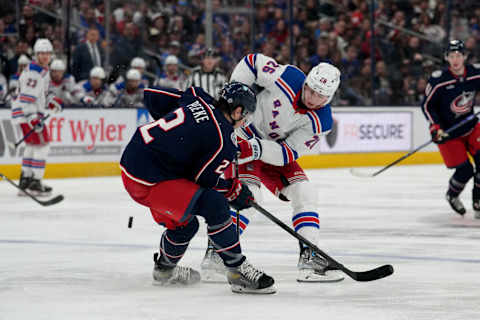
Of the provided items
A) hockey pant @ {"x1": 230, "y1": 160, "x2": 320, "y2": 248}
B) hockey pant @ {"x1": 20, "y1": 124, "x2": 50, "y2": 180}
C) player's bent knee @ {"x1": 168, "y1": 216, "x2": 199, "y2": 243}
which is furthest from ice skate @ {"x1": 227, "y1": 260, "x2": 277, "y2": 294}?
hockey pant @ {"x1": 20, "y1": 124, "x2": 50, "y2": 180}

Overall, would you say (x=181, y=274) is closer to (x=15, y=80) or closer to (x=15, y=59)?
(x=15, y=80)

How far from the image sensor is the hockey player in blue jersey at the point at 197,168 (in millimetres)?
3684

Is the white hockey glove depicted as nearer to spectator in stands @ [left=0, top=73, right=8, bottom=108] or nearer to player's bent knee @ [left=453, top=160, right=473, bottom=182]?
spectator in stands @ [left=0, top=73, right=8, bottom=108]

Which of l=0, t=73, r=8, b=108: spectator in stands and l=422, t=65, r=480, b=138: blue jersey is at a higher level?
l=422, t=65, r=480, b=138: blue jersey

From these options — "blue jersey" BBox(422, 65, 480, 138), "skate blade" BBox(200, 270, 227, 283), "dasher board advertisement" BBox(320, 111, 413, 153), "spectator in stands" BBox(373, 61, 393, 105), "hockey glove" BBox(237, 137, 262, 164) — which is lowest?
"dasher board advertisement" BBox(320, 111, 413, 153)

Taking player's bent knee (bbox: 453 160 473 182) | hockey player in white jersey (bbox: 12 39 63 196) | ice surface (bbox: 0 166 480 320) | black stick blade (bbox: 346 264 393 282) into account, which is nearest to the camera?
ice surface (bbox: 0 166 480 320)

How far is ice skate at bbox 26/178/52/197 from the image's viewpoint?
874 cm

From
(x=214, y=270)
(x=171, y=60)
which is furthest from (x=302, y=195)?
(x=171, y=60)

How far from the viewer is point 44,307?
3.64 metres

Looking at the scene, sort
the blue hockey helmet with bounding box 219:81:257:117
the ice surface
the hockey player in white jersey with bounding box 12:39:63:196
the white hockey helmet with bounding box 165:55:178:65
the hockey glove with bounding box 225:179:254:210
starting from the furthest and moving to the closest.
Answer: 1. the white hockey helmet with bounding box 165:55:178:65
2. the hockey player in white jersey with bounding box 12:39:63:196
3. the hockey glove with bounding box 225:179:254:210
4. the blue hockey helmet with bounding box 219:81:257:117
5. the ice surface

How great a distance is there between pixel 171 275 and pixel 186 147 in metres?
0.73

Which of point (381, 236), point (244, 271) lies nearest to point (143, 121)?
point (381, 236)

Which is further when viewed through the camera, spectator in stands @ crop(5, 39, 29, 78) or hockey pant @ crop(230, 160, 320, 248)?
spectator in stands @ crop(5, 39, 29, 78)

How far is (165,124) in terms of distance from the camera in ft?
12.2
